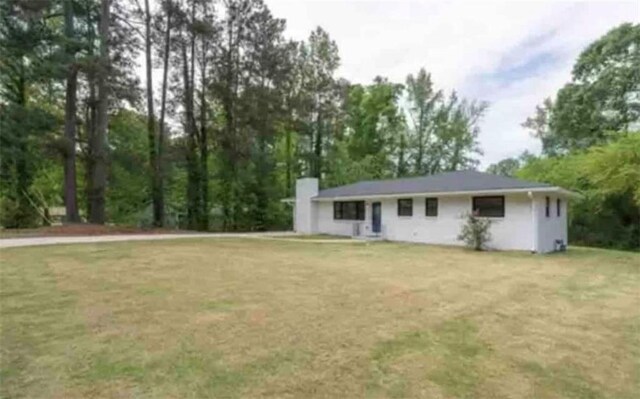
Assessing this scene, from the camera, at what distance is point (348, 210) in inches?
842

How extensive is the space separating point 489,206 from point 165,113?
57.2 feet

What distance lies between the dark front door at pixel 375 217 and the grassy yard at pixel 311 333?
10204 mm

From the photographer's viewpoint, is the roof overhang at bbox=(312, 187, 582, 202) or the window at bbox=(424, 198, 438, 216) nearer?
the roof overhang at bbox=(312, 187, 582, 202)

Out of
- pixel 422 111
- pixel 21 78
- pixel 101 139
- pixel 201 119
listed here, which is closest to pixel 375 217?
pixel 201 119

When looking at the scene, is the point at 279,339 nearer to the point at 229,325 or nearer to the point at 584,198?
the point at 229,325

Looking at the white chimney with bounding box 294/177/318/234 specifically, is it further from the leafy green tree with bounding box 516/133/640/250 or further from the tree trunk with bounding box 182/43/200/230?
the leafy green tree with bounding box 516/133/640/250

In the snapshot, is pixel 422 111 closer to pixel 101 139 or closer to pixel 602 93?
pixel 602 93

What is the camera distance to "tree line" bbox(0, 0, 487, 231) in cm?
1919

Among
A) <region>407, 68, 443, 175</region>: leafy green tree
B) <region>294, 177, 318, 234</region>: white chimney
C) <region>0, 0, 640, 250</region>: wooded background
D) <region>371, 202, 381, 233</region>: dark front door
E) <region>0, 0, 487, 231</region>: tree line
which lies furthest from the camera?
<region>407, 68, 443, 175</region>: leafy green tree

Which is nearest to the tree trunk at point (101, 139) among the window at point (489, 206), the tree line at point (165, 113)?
the tree line at point (165, 113)

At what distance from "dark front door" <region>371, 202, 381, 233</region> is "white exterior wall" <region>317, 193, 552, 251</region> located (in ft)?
0.58

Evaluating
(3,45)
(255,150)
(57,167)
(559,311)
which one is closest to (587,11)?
(559,311)

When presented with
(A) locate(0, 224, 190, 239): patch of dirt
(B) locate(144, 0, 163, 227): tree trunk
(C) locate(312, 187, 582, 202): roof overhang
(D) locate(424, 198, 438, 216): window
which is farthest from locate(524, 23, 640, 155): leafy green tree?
(A) locate(0, 224, 190, 239): patch of dirt

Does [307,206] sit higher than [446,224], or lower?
higher
